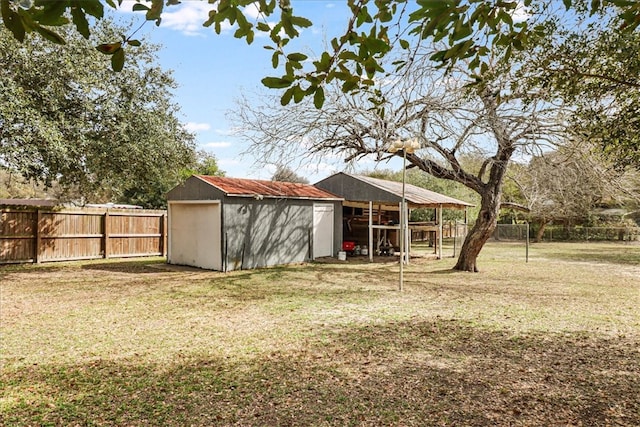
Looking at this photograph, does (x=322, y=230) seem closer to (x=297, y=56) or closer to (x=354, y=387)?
(x=354, y=387)

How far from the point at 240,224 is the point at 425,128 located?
226 inches

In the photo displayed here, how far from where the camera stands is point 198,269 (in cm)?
1217

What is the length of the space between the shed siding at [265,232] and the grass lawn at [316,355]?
2796 mm

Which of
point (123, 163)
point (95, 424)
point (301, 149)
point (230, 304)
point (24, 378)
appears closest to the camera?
point (95, 424)

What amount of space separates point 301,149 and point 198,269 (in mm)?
4770

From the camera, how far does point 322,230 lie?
49.9 feet

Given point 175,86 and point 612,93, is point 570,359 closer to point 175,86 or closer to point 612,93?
point 612,93

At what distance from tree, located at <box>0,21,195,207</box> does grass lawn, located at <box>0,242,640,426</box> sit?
10.5ft

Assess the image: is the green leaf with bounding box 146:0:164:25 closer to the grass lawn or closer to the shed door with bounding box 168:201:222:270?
the grass lawn

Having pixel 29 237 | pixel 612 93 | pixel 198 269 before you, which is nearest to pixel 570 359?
pixel 612 93

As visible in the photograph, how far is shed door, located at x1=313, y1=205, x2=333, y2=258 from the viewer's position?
14855 mm

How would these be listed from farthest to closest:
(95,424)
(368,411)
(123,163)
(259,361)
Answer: (123,163) < (259,361) < (368,411) < (95,424)

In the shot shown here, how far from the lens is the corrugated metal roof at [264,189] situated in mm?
12167

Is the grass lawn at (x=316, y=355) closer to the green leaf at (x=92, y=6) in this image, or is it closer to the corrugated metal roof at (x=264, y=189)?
the green leaf at (x=92, y=6)
